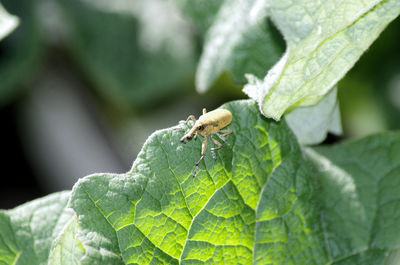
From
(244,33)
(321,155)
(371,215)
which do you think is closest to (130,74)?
(244,33)

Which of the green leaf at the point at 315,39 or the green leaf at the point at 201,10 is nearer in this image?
the green leaf at the point at 315,39

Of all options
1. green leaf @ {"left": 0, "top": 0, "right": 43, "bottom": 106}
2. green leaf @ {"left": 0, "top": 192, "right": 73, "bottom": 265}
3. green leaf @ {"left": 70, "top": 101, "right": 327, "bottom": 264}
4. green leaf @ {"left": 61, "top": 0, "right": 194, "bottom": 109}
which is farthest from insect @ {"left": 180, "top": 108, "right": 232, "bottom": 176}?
green leaf @ {"left": 0, "top": 0, "right": 43, "bottom": 106}

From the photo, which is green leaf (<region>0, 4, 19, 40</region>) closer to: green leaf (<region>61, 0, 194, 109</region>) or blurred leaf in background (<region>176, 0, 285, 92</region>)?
blurred leaf in background (<region>176, 0, 285, 92</region>)

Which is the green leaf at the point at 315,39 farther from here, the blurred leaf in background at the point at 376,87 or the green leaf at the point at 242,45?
the blurred leaf in background at the point at 376,87

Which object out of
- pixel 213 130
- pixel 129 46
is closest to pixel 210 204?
pixel 213 130

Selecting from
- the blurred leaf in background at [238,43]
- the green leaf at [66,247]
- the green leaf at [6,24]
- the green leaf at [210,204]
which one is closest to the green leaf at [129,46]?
the blurred leaf in background at [238,43]

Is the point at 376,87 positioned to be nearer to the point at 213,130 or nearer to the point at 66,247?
the point at 213,130
